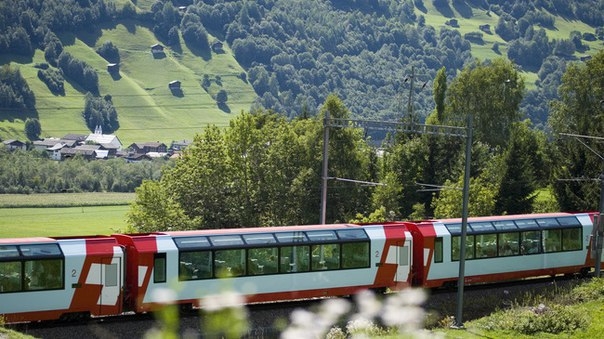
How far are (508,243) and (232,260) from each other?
522 inches

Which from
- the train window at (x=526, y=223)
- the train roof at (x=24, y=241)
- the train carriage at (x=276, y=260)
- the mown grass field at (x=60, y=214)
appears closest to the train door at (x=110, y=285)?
the train carriage at (x=276, y=260)

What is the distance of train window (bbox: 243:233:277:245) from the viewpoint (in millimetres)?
30531

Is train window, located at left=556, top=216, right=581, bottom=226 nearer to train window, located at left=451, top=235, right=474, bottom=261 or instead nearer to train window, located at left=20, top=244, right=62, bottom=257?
train window, located at left=451, top=235, right=474, bottom=261

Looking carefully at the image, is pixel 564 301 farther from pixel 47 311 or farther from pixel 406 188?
pixel 406 188

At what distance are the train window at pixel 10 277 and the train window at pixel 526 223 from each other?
816 inches

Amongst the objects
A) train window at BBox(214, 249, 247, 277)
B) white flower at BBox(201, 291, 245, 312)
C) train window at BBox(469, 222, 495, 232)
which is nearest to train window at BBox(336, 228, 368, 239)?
train window at BBox(214, 249, 247, 277)

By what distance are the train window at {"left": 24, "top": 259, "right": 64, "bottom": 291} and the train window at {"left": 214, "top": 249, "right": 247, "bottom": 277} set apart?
4.95 metres

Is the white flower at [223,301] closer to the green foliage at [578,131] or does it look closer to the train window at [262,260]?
the train window at [262,260]

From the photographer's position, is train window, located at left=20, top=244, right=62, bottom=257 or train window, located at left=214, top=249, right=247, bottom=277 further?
train window, located at left=214, top=249, right=247, bottom=277

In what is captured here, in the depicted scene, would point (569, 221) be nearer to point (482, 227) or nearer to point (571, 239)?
point (571, 239)

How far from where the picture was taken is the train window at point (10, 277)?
26047 mm

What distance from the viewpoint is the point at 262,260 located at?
30.8 m

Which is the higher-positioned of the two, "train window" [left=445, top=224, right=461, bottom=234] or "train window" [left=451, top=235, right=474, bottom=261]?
"train window" [left=445, top=224, right=461, bottom=234]

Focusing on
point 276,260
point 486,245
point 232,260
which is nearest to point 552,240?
point 486,245
